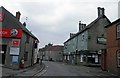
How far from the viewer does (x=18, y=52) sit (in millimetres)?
26766

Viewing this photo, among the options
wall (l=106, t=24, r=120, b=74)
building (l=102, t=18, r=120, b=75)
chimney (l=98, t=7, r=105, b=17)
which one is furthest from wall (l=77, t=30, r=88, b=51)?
wall (l=106, t=24, r=120, b=74)

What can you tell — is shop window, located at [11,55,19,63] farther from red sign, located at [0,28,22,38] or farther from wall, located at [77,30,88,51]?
wall, located at [77,30,88,51]

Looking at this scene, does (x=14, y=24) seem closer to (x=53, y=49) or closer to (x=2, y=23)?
(x=2, y=23)

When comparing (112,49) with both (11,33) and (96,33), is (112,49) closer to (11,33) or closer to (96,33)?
(11,33)

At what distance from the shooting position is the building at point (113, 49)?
2456 cm

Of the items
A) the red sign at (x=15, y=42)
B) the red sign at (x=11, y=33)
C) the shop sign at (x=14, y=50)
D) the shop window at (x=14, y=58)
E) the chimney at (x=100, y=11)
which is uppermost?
the chimney at (x=100, y=11)

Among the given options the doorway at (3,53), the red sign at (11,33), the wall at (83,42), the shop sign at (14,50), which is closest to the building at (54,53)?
the wall at (83,42)

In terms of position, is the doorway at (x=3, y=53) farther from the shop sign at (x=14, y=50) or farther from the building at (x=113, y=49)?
the building at (x=113, y=49)

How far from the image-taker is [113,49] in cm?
2595

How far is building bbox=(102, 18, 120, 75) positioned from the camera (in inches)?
967

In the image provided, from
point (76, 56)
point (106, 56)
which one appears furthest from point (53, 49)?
point (106, 56)

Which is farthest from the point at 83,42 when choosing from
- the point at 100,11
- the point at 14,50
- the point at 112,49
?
the point at 14,50

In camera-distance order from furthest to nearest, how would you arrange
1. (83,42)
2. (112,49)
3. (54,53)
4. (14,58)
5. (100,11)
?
1. (54,53)
2. (100,11)
3. (83,42)
4. (14,58)
5. (112,49)

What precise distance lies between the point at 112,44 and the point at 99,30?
1992cm
